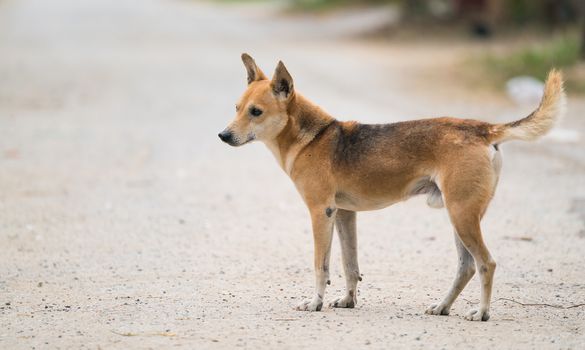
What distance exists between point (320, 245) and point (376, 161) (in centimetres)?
70

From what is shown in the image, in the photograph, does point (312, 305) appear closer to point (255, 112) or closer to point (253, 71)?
point (255, 112)

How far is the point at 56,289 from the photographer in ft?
23.7

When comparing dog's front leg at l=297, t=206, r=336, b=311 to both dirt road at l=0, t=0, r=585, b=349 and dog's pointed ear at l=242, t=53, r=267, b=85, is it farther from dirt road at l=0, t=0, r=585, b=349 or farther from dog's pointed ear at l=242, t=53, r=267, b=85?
dog's pointed ear at l=242, t=53, r=267, b=85

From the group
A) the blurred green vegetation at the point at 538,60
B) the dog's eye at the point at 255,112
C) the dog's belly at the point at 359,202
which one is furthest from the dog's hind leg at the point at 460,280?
the blurred green vegetation at the point at 538,60

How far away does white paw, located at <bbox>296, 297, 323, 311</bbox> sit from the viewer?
6500 mm

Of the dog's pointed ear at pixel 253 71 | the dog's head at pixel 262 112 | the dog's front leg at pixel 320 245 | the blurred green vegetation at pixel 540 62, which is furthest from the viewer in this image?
the blurred green vegetation at pixel 540 62

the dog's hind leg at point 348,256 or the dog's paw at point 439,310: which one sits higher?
the dog's hind leg at point 348,256

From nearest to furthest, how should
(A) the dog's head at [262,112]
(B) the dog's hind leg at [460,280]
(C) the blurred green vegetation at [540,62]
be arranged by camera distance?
(B) the dog's hind leg at [460,280] → (A) the dog's head at [262,112] → (C) the blurred green vegetation at [540,62]

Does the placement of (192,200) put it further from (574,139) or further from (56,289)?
(574,139)

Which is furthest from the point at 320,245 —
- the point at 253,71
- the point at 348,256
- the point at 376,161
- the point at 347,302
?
the point at 253,71

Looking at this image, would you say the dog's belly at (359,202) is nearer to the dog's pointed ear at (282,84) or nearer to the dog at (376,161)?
the dog at (376,161)

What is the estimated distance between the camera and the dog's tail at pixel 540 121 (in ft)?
20.1

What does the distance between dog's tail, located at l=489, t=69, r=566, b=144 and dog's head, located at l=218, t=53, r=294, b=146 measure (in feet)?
4.91

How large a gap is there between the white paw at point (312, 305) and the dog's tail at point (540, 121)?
1.62 m
